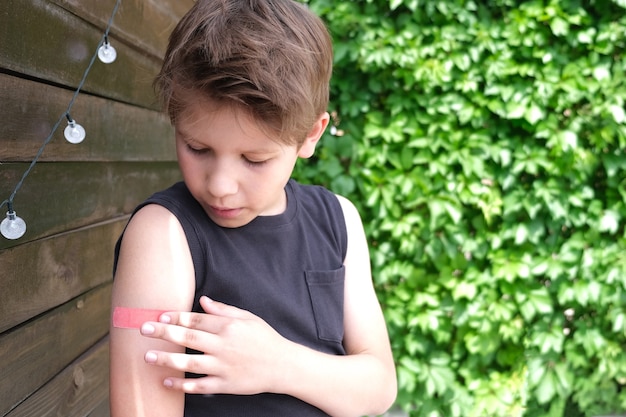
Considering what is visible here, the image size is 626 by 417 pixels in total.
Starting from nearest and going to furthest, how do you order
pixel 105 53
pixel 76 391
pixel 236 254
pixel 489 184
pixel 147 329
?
pixel 147 329, pixel 236 254, pixel 105 53, pixel 76 391, pixel 489 184

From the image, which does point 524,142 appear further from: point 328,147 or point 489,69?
point 328,147

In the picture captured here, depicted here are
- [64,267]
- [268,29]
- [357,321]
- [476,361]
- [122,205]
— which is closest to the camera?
[268,29]

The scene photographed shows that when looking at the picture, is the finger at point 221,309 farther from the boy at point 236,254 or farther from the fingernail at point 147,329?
the fingernail at point 147,329

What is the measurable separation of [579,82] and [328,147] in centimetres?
117

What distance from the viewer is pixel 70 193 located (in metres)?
1.78

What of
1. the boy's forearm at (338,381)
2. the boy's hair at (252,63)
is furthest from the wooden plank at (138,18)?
the boy's forearm at (338,381)

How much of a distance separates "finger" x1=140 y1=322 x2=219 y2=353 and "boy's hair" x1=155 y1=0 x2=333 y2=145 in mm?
357

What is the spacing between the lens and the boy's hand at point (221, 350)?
110 cm

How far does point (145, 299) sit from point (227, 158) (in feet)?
0.88

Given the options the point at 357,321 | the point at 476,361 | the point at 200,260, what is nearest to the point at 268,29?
the point at 200,260

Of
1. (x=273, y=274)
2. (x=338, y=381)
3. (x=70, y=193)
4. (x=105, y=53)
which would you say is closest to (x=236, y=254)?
(x=273, y=274)

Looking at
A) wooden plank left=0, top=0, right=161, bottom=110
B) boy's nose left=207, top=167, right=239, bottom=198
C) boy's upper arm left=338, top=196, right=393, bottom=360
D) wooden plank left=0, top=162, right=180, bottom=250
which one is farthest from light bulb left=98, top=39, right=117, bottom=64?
boy's upper arm left=338, top=196, right=393, bottom=360

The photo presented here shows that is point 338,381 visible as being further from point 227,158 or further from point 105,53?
point 105,53

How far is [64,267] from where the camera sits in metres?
1.80
